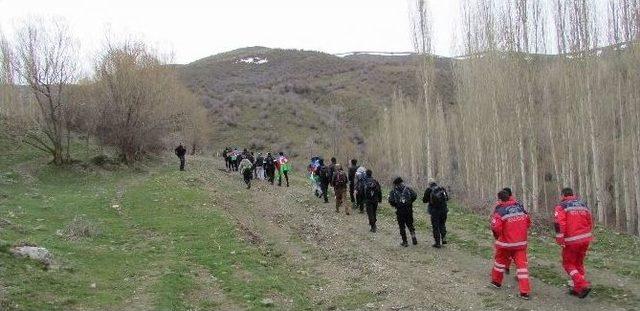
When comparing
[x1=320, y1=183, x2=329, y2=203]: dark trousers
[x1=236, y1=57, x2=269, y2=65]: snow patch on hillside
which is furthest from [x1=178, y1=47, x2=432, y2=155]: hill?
[x1=320, y1=183, x2=329, y2=203]: dark trousers

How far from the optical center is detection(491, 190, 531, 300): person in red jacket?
8688mm

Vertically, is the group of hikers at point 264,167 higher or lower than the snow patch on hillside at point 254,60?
lower

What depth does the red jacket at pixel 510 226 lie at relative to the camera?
8883 mm

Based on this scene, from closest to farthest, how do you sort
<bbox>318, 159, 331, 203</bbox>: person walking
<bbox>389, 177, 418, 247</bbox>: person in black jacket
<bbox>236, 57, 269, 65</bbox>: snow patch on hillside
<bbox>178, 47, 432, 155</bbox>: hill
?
<bbox>389, 177, 418, 247</bbox>: person in black jacket < <bbox>318, 159, 331, 203</bbox>: person walking < <bbox>178, 47, 432, 155</bbox>: hill < <bbox>236, 57, 269, 65</bbox>: snow patch on hillside

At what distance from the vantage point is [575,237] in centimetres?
859

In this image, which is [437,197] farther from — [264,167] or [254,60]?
[254,60]

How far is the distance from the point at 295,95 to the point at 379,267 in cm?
7206

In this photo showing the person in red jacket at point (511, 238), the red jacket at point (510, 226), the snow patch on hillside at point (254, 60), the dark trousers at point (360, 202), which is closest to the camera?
the person in red jacket at point (511, 238)

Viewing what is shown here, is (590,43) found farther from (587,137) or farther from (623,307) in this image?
(623,307)

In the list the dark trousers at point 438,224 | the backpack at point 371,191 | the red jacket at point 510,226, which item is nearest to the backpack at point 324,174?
the backpack at point 371,191

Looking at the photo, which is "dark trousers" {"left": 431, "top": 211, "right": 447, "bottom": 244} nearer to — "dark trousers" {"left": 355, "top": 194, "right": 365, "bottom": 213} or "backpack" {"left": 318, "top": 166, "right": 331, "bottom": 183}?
"dark trousers" {"left": 355, "top": 194, "right": 365, "bottom": 213}

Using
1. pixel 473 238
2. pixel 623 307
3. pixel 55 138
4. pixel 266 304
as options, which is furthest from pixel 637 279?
pixel 55 138

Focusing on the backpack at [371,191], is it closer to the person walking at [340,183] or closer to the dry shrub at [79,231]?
the person walking at [340,183]

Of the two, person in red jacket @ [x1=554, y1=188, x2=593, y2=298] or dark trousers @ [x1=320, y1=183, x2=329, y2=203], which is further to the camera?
dark trousers @ [x1=320, y1=183, x2=329, y2=203]
